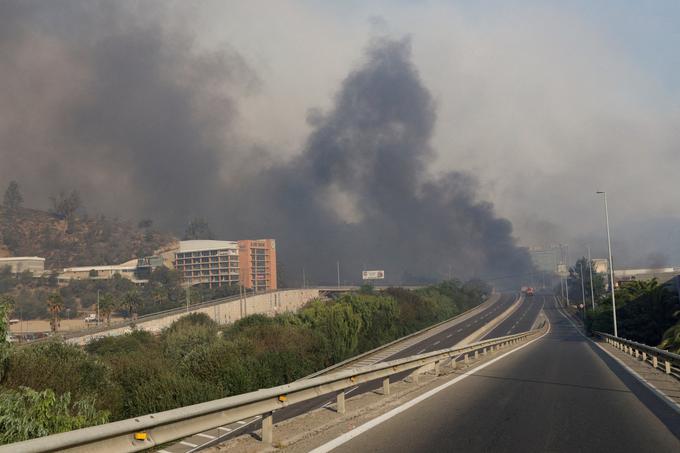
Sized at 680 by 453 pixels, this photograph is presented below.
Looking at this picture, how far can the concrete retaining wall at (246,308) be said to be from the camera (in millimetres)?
119062

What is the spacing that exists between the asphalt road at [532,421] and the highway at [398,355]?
391 cm

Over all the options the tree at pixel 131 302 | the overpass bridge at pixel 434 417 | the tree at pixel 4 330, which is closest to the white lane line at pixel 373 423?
the overpass bridge at pixel 434 417

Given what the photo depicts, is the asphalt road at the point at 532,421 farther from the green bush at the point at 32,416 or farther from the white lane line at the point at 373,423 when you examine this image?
the green bush at the point at 32,416

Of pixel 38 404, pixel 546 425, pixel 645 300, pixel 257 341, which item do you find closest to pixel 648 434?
pixel 546 425

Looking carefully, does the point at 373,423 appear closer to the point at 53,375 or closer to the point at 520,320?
the point at 53,375

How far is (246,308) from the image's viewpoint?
155 metres

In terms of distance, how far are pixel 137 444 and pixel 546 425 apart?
696 cm

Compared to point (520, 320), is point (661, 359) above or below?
above

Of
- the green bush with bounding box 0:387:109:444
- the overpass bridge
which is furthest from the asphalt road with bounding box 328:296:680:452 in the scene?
the green bush with bounding box 0:387:109:444

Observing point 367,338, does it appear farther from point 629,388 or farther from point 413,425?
point 413,425

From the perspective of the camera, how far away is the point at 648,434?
10.3 metres

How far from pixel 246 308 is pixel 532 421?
146458mm

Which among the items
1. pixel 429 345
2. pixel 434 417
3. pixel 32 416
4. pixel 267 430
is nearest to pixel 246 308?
pixel 429 345

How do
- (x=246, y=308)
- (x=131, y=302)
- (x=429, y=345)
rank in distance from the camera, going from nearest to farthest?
(x=429, y=345)
(x=131, y=302)
(x=246, y=308)
